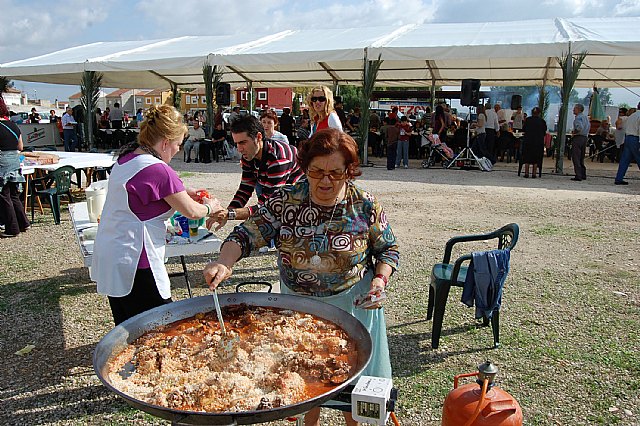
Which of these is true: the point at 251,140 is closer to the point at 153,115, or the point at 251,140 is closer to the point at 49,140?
the point at 153,115

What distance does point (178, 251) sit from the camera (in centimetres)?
449

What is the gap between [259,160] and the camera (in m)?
4.58

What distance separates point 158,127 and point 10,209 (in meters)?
5.78

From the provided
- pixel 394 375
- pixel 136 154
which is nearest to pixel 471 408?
pixel 394 375

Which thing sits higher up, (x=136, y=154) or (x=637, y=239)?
(x=136, y=154)

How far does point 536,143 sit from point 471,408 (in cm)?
1253

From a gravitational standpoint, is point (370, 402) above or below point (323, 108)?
below

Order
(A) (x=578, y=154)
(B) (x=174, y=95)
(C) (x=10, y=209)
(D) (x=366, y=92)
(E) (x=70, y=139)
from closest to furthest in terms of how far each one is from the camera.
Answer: (C) (x=10, y=209) < (A) (x=578, y=154) < (D) (x=366, y=92) < (E) (x=70, y=139) < (B) (x=174, y=95)

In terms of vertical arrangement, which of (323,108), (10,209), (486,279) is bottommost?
(10,209)

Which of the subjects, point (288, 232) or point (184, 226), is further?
point (184, 226)

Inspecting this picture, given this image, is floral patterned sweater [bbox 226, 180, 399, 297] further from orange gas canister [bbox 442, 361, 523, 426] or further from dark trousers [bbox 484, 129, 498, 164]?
dark trousers [bbox 484, 129, 498, 164]

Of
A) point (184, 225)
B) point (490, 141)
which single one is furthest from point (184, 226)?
point (490, 141)

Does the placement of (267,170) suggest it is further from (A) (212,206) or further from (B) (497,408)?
(B) (497,408)

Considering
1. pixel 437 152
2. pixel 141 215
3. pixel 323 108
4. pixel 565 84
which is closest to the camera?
pixel 141 215
